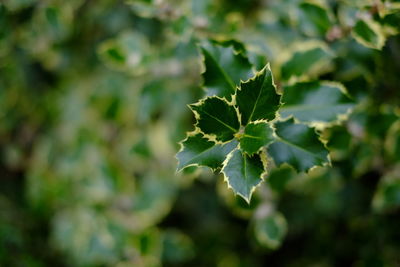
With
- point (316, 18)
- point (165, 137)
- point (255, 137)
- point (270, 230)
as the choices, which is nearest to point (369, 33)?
point (316, 18)

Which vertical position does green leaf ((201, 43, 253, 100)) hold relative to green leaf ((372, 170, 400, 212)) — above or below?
above

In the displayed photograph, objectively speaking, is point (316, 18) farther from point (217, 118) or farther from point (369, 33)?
point (217, 118)

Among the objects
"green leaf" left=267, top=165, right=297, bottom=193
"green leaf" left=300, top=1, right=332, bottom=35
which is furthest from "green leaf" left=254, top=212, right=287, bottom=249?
"green leaf" left=300, top=1, right=332, bottom=35

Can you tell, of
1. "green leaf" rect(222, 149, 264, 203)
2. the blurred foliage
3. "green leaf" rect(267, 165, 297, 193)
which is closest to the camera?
"green leaf" rect(222, 149, 264, 203)

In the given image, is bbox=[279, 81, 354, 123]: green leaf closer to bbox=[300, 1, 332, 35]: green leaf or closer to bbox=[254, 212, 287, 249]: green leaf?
bbox=[300, 1, 332, 35]: green leaf

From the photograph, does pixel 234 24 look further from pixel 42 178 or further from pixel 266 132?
pixel 42 178

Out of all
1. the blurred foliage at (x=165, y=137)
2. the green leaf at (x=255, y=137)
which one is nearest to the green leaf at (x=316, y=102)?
the blurred foliage at (x=165, y=137)
